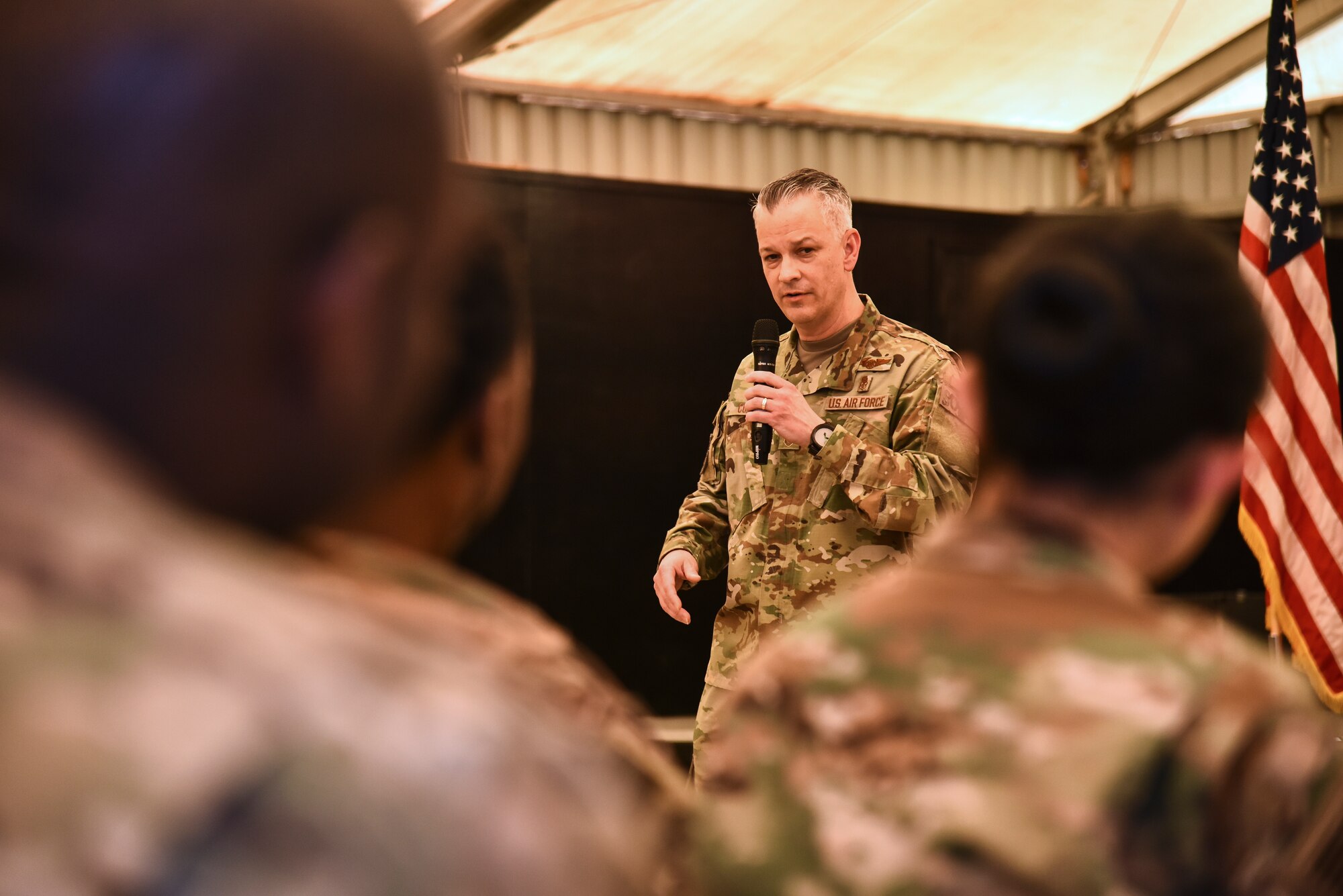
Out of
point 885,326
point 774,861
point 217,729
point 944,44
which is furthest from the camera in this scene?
point 944,44

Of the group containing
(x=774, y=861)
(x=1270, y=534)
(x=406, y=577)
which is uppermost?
(x=406, y=577)

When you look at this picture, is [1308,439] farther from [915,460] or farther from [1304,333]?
[915,460]

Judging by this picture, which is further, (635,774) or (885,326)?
(885,326)

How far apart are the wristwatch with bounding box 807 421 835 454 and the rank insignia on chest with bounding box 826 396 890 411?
111 millimetres

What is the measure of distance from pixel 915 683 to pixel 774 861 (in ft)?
0.45

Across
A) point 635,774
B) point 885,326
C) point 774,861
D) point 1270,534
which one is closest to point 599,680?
point 635,774

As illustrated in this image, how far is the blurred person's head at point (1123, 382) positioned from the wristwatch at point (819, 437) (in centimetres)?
158

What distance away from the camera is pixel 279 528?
38 centimetres

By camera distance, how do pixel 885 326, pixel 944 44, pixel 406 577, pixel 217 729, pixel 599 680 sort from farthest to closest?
pixel 944 44
pixel 885 326
pixel 599 680
pixel 406 577
pixel 217 729

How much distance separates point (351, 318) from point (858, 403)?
225 cm

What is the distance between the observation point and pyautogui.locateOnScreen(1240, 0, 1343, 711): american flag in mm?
4246

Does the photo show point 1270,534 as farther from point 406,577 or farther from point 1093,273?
point 406,577

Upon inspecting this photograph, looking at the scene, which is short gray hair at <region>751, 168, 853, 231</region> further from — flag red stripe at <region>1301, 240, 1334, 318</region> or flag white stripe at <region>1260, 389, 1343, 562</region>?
flag red stripe at <region>1301, 240, 1334, 318</region>

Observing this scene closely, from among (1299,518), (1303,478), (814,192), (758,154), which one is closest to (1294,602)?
(1299,518)
